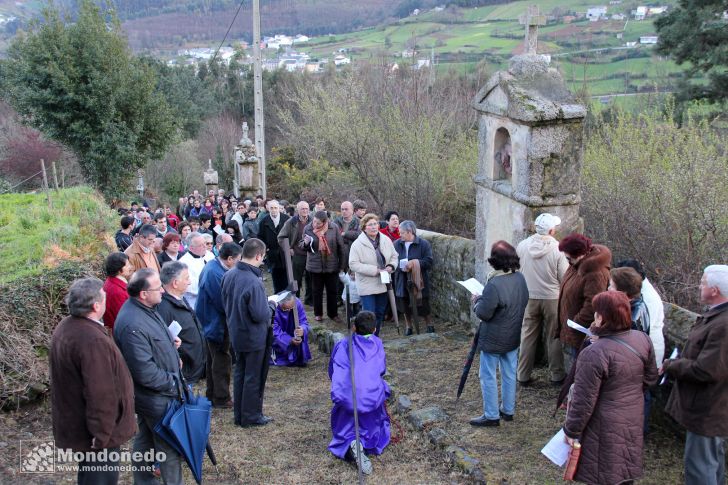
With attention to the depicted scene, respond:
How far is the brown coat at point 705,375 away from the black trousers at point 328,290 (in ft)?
20.5

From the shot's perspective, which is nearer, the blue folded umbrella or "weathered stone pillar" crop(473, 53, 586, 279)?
the blue folded umbrella

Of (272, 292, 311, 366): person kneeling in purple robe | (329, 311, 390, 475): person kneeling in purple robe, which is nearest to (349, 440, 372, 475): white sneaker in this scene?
(329, 311, 390, 475): person kneeling in purple robe

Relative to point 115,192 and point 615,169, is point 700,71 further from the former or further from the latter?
point 115,192

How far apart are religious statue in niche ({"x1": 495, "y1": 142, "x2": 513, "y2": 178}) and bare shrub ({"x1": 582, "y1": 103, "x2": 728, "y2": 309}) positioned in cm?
179

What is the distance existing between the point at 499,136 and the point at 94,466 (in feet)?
18.6

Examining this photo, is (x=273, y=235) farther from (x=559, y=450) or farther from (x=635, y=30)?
(x=635, y=30)

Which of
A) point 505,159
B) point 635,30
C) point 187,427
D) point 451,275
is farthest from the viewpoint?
point 635,30

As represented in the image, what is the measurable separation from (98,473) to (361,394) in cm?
215

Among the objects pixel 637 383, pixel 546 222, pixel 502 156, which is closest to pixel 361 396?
pixel 637 383

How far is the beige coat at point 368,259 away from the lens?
9.01 metres

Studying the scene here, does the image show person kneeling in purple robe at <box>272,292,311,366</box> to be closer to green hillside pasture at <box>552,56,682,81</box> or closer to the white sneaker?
the white sneaker

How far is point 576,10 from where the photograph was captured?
3294 cm

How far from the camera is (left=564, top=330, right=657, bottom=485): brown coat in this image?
14.1 ft

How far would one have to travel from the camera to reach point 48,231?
10.3 m
